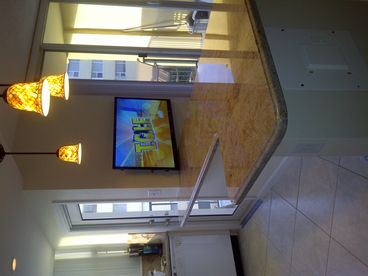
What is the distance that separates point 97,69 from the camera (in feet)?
9.64

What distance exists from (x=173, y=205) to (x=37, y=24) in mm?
2011

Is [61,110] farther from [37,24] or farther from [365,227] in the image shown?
[365,227]

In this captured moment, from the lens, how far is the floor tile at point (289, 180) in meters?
2.04

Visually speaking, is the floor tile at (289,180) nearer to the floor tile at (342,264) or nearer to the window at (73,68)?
the floor tile at (342,264)

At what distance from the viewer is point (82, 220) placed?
116 inches

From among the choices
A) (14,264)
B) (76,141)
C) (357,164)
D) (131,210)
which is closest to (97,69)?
(76,141)

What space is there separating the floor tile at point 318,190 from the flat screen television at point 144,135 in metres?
0.97

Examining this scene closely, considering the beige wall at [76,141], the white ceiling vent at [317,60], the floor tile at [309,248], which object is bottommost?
the floor tile at [309,248]

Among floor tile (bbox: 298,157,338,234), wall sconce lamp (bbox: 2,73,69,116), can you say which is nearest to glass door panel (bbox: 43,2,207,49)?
floor tile (bbox: 298,157,338,234)

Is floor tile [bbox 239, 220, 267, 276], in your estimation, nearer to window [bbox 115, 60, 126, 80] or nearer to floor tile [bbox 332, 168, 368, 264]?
floor tile [bbox 332, 168, 368, 264]

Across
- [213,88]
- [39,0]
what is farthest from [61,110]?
[213,88]

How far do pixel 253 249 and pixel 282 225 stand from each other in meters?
0.68

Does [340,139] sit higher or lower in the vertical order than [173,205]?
lower

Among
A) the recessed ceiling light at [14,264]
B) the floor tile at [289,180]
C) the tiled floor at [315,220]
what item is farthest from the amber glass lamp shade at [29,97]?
the floor tile at [289,180]
